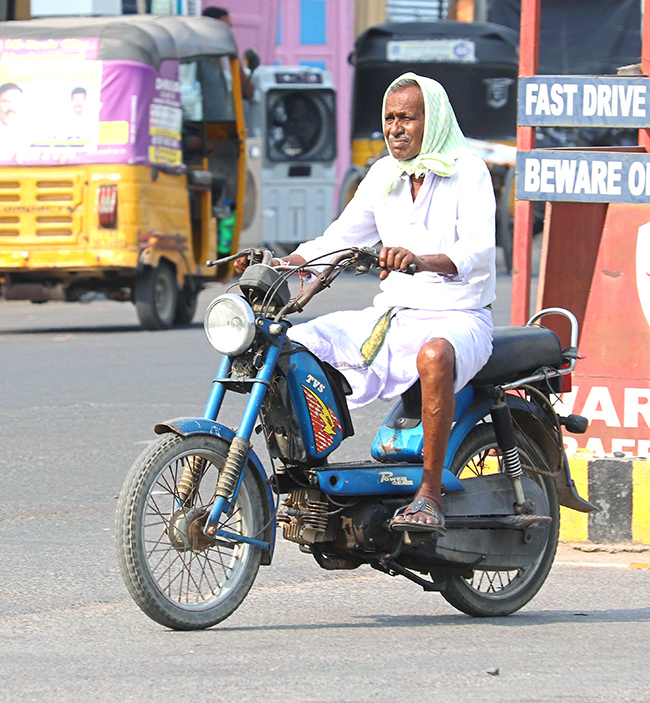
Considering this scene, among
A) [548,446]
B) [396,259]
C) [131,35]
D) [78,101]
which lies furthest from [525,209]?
[131,35]

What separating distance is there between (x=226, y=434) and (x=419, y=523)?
0.66m

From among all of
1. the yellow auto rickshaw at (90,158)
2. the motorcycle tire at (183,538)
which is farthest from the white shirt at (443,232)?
the yellow auto rickshaw at (90,158)

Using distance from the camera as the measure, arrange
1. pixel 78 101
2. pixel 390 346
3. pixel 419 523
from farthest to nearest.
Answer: pixel 78 101, pixel 390 346, pixel 419 523

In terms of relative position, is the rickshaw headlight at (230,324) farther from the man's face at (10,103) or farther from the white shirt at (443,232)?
the man's face at (10,103)

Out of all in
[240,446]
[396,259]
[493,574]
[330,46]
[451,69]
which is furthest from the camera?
[330,46]

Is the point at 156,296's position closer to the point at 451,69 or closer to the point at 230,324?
the point at 230,324

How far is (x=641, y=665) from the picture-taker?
168 inches

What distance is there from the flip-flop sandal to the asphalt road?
333mm

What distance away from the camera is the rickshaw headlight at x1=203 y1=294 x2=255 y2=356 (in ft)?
14.4

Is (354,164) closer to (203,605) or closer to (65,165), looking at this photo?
(65,165)

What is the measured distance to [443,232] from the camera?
4.84 m

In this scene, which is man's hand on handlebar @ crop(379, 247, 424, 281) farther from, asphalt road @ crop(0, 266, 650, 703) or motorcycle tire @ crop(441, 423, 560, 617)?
asphalt road @ crop(0, 266, 650, 703)

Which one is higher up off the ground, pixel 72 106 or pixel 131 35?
pixel 131 35

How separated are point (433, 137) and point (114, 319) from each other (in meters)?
12.0
